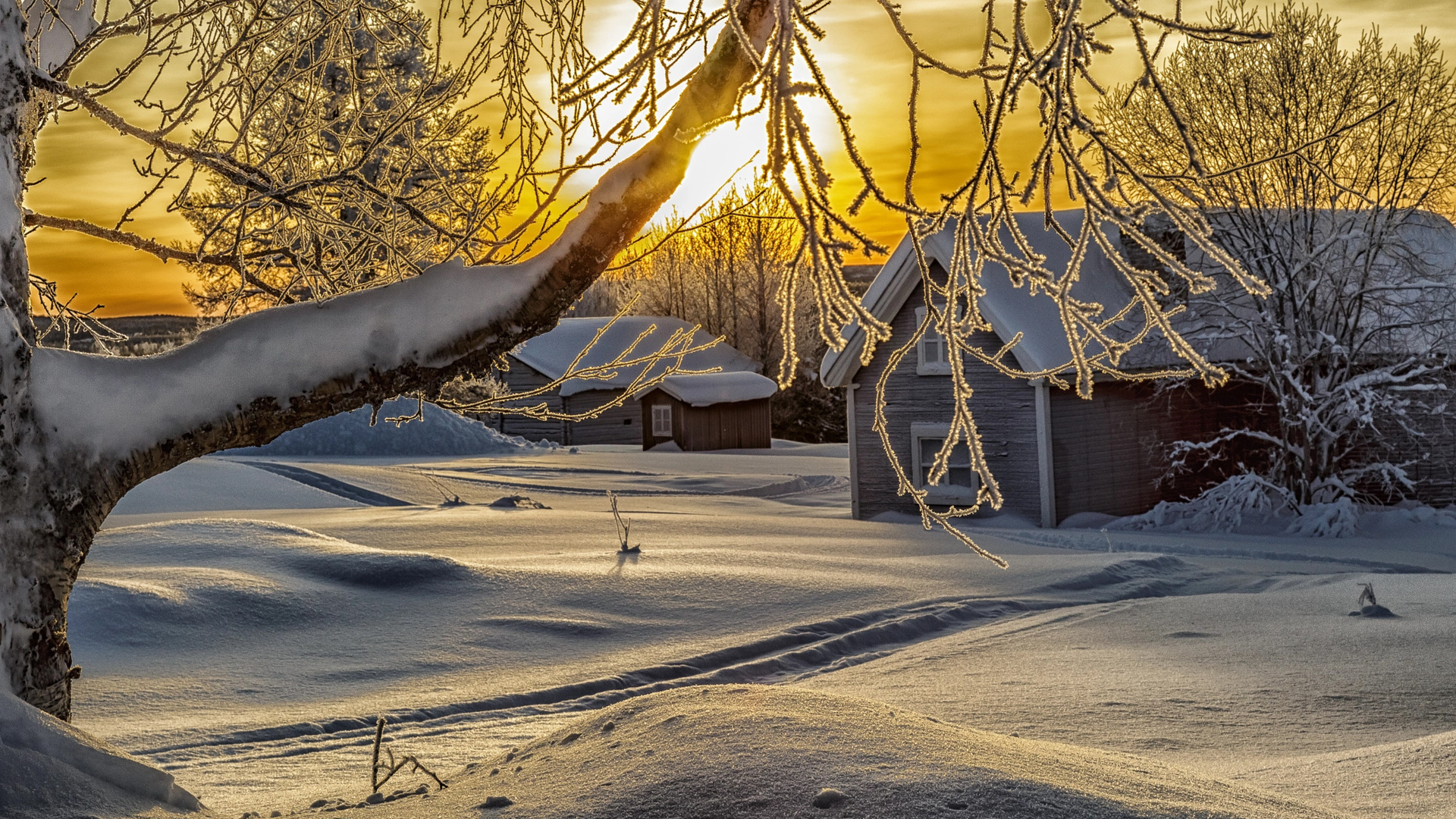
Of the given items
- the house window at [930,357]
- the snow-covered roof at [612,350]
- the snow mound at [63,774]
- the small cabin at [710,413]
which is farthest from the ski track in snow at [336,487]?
the snow mound at [63,774]

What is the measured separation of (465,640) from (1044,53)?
7.48 meters

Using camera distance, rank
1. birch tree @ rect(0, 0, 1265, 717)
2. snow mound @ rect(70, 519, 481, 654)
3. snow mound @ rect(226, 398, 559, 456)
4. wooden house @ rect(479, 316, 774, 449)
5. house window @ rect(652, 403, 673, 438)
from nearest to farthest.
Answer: birch tree @ rect(0, 0, 1265, 717)
snow mound @ rect(70, 519, 481, 654)
snow mound @ rect(226, 398, 559, 456)
house window @ rect(652, 403, 673, 438)
wooden house @ rect(479, 316, 774, 449)

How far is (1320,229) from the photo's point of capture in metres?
19.8

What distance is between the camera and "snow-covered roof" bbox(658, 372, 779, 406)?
121 ft

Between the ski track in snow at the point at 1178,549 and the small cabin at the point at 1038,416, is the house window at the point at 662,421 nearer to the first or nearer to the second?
the small cabin at the point at 1038,416

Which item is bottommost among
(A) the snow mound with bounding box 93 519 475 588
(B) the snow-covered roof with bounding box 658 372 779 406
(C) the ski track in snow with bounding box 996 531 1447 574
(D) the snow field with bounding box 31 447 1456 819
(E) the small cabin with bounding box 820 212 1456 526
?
(C) the ski track in snow with bounding box 996 531 1447 574

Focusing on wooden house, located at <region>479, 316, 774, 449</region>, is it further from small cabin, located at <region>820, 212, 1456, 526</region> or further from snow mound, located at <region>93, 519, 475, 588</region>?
snow mound, located at <region>93, 519, 475, 588</region>

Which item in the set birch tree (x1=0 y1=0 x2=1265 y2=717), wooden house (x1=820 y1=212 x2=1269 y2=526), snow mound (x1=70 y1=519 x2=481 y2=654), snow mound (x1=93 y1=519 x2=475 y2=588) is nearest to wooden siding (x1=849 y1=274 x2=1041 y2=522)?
wooden house (x1=820 y1=212 x2=1269 y2=526)

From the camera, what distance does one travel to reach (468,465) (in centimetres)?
2889

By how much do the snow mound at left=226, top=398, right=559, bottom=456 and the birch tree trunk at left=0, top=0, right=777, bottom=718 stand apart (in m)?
29.0

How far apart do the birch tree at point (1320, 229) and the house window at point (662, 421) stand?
67.9 ft

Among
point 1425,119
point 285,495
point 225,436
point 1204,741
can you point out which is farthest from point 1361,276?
point 225,436

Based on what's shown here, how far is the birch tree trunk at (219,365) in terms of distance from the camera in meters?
3.66

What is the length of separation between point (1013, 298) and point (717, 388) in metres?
17.8
